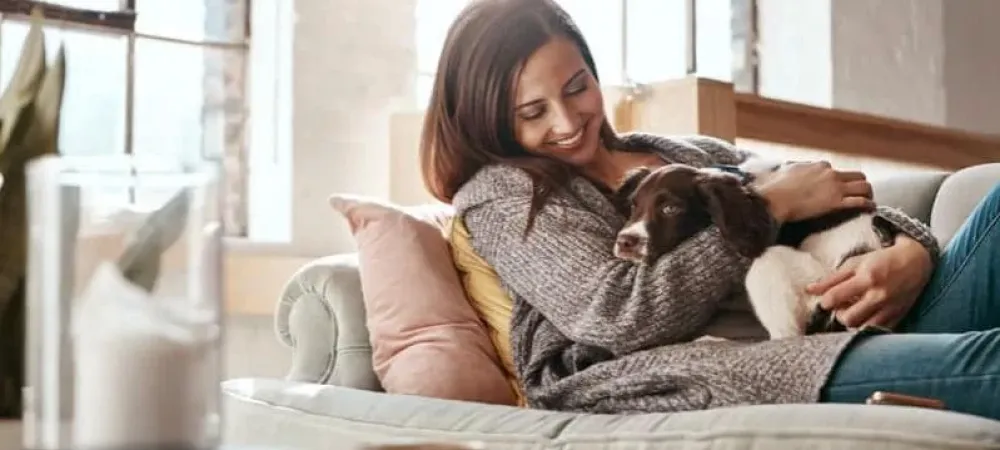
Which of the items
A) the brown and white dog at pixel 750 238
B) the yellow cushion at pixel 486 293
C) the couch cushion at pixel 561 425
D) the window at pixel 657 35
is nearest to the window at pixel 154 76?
the yellow cushion at pixel 486 293

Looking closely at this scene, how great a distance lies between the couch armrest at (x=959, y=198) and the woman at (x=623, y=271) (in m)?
0.24

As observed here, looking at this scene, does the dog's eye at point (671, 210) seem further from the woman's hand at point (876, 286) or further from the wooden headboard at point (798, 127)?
the wooden headboard at point (798, 127)

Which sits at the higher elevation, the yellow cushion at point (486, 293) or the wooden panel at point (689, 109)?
the wooden panel at point (689, 109)

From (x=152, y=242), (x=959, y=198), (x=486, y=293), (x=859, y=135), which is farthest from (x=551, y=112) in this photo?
(x=859, y=135)

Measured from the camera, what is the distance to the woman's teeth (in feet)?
5.65

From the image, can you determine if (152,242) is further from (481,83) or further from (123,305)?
(481,83)

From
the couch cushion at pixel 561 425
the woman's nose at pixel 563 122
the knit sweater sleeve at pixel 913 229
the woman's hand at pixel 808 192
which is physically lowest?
the couch cushion at pixel 561 425

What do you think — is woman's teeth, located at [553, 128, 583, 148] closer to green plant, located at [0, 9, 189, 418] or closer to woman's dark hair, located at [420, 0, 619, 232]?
woman's dark hair, located at [420, 0, 619, 232]

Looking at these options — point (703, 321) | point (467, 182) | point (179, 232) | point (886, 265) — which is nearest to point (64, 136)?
point (467, 182)

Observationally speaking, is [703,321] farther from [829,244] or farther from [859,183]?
[859,183]

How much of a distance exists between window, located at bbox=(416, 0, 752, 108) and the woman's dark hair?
1.59m

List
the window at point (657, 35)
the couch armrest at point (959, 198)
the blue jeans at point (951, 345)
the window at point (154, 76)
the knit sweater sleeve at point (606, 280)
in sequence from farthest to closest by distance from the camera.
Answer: the window at point (657, 35), the window at point (154, 76), the couch armrest at point (959, 198), the knit sweater sleeve at point (606, 280), the blue jeans at point (951, 345)

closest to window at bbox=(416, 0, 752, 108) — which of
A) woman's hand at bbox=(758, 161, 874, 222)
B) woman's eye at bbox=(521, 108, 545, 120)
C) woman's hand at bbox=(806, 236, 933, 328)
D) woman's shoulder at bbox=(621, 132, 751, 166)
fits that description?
woman's shoulder at bbox=(621, 132, 751, 166)

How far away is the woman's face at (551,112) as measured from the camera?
5.64ft
